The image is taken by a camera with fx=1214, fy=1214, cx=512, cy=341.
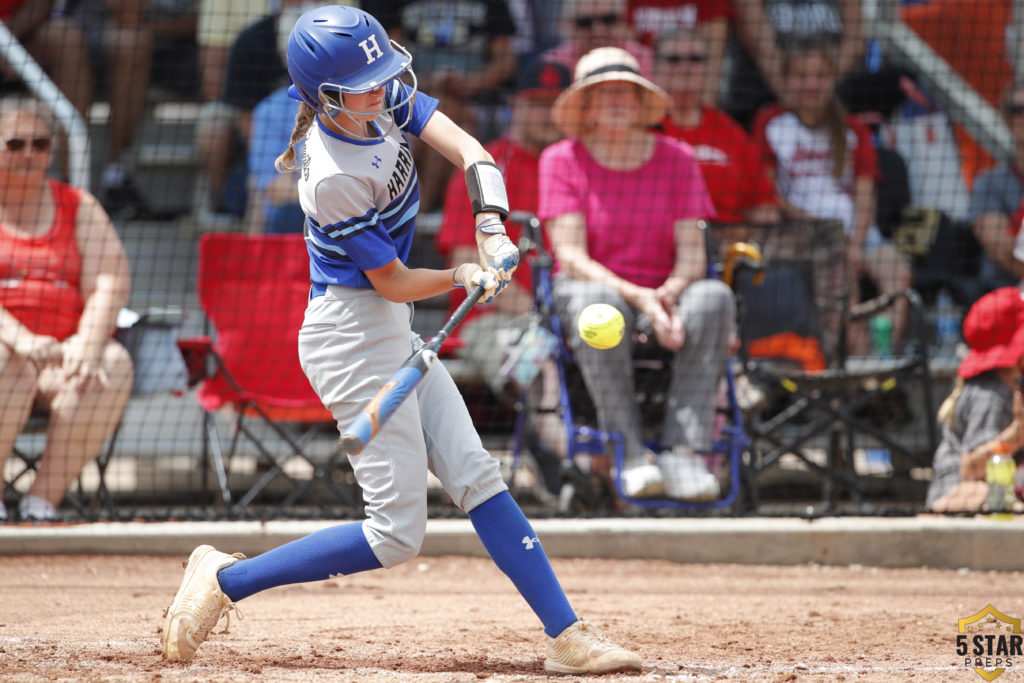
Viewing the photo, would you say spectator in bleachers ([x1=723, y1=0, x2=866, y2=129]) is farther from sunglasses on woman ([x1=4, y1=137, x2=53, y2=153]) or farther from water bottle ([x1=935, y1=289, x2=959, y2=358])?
sunglasses on woman ([x1=4, y1=137, x2=53, y2=153])

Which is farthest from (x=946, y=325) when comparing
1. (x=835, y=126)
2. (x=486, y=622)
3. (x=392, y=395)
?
(x=392, y=395)

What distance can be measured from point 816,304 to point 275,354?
2.73 m

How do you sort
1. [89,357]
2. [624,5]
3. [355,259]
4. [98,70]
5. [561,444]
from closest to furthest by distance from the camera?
1. [355,259]
2. [89,357]
3. [561,444]
4. [624,5]
5. [98,70]

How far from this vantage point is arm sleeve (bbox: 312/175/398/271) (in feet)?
10.2

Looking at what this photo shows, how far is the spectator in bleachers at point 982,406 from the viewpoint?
5180 millimetres

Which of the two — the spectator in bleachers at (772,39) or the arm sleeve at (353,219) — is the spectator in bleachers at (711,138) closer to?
the spectator in bleachers at (772,39)

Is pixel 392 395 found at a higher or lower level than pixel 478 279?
lower

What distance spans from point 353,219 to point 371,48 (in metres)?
0.44

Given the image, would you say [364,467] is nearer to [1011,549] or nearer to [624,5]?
[1011,549]

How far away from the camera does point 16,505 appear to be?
5680 millimetres

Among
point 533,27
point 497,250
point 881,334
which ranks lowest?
point 881,334

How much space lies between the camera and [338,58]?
120 inches

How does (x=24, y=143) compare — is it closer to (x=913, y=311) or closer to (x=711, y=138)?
(x=711, y=138)


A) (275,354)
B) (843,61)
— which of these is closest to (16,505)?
(275,354)
